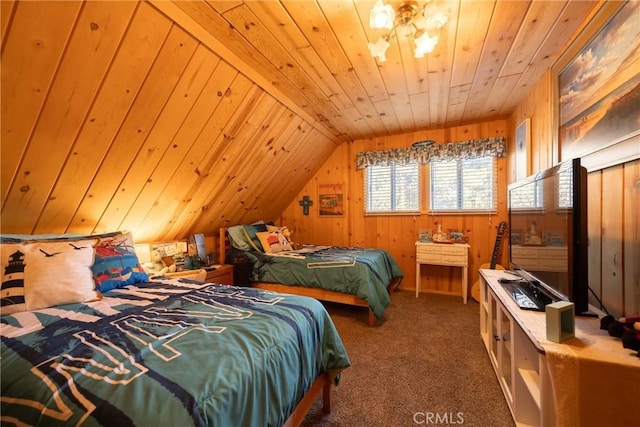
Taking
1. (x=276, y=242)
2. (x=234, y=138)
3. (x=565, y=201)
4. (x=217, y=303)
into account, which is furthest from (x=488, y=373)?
(x=234, y=138)

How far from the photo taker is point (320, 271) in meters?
2.78

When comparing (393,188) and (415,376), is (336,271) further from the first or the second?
(393,188)

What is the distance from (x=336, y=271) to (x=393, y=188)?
1836 mm

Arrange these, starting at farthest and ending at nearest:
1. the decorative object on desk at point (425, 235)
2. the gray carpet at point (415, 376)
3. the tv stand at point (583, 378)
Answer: the decorative object on desk at point (425, 235) → the gray carpet at point (415, 376) → the tv stand at point (583, 378)

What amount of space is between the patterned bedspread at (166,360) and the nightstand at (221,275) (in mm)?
1267

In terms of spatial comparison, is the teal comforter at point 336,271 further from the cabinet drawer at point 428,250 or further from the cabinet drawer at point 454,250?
the cabinet drawer at point 454,250

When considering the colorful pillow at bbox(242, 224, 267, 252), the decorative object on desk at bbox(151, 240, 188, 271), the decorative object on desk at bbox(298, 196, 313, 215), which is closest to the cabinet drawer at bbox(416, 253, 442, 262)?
the decorative object on desk at bbox(298, 196, 313, 215)

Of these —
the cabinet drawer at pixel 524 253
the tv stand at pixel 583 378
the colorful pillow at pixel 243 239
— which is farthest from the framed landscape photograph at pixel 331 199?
the tv stand at pixel 583 378

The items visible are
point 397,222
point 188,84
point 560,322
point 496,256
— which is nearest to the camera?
point 560,322

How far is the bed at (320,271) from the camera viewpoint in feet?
8.52

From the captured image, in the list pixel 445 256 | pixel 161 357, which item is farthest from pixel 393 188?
pixel 161 357

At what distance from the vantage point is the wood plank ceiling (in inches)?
50.4

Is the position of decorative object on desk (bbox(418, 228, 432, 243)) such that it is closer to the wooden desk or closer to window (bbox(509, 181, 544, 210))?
the wooden desk

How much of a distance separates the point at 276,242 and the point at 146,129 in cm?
208
